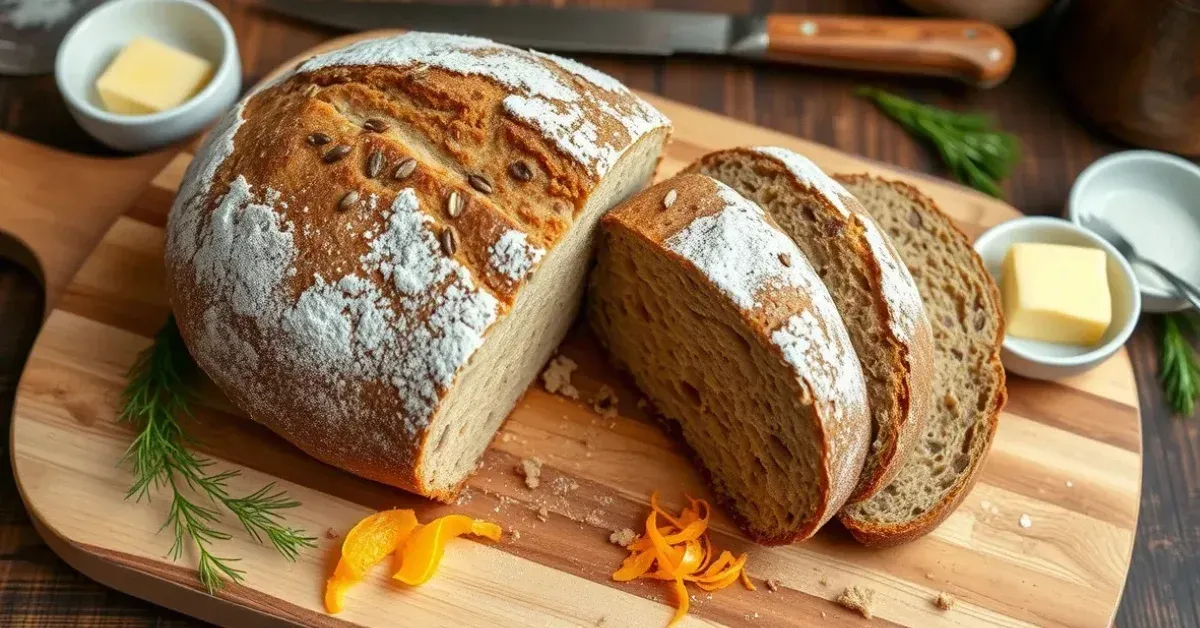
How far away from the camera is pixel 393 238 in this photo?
282 cm

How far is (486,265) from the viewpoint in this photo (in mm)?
2818

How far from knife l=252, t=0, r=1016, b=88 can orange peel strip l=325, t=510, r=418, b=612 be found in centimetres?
205

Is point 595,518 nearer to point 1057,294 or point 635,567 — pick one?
point 635,567

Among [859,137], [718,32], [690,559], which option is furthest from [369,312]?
[859,137]

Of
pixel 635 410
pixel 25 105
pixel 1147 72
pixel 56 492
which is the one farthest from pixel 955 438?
pixel 25 105

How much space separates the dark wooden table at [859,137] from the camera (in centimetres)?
352

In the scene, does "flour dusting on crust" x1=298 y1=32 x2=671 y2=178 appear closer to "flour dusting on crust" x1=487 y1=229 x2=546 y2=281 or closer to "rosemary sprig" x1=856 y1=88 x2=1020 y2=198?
"flour dusting on crust" x1=487 y1=229 x2=546 y2=281

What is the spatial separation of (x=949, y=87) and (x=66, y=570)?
3.95 meters

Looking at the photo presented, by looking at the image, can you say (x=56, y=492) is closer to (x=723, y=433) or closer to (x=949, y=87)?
(x=723, y=433)

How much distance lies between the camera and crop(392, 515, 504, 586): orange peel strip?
3.04m

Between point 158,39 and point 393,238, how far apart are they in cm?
195

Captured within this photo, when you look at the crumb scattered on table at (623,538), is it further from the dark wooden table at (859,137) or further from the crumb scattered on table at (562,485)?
the dark wooden table at (859,137)

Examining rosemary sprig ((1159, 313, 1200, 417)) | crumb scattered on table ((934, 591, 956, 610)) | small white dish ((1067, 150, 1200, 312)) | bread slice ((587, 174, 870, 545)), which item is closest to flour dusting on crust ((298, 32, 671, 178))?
bread slice ((587, 174, 870, 545))

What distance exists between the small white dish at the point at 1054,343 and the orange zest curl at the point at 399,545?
1.88 meters
